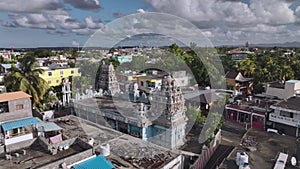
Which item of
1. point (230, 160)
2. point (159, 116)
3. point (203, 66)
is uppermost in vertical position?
point (203, 66)

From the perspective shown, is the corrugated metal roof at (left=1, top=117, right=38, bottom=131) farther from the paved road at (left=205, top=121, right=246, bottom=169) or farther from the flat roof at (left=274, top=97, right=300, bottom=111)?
the flat roof at (left=274, top=97, right=300, bottom=111)

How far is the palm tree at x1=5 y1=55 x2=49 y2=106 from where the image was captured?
73.8 ft

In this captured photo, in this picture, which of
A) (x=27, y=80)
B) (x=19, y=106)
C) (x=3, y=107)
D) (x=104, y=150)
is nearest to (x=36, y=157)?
(x=104, y=150)

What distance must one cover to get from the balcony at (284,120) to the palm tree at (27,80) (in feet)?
76.5

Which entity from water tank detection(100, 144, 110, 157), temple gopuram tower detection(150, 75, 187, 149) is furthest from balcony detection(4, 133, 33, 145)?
temple gopuram tower detection(150, 75, 187, 149)

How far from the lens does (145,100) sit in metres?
23.8

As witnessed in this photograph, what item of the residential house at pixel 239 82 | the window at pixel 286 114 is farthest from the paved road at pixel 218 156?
the residential house at pixel 239 82

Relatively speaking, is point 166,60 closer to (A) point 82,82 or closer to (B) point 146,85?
(B) point 146,85

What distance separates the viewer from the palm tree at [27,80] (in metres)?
22.5

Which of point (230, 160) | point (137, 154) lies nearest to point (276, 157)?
point (230, 160)

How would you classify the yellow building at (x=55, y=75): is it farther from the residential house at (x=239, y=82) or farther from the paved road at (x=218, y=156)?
the paved road at (x=218, y=156)

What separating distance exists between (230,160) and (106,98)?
1651cm

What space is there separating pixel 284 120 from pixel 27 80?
25059 mm

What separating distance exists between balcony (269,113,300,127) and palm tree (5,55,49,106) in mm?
23330
